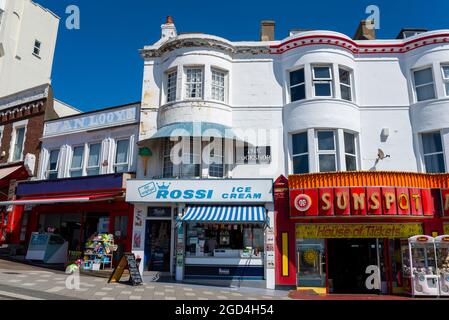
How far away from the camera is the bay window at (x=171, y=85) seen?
58.3 ft

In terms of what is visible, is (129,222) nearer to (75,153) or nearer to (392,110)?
(75,153)

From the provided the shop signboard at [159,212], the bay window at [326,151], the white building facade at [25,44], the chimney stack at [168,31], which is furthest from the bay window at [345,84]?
the white building facade at [25,44]

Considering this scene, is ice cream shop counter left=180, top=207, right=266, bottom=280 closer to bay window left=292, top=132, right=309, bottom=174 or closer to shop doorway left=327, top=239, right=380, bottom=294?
bay window left=292, top=132, right=309, bottom=174

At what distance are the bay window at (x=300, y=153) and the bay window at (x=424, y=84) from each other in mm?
5905

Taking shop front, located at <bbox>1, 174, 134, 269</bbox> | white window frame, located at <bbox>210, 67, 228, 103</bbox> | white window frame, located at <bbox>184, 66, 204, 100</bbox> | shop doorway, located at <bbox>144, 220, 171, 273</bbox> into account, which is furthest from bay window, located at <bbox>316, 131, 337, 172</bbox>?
shop front, located at <bbox>1, 174, 134, 269</bbox>

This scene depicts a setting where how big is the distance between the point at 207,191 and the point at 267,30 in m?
9.88

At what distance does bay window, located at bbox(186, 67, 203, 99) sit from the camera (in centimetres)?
1733

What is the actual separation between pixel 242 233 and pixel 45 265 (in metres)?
10.0

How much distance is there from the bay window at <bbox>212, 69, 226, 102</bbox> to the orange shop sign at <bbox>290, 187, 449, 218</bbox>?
6.12m

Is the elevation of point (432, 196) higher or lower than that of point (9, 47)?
lower

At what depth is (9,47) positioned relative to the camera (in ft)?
89.5

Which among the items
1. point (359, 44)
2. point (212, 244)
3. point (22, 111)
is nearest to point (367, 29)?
point (359, 44)

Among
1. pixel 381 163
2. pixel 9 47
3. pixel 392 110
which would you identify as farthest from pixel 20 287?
pixel 9 47

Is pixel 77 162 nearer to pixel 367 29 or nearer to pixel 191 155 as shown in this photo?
pixel 191 155
